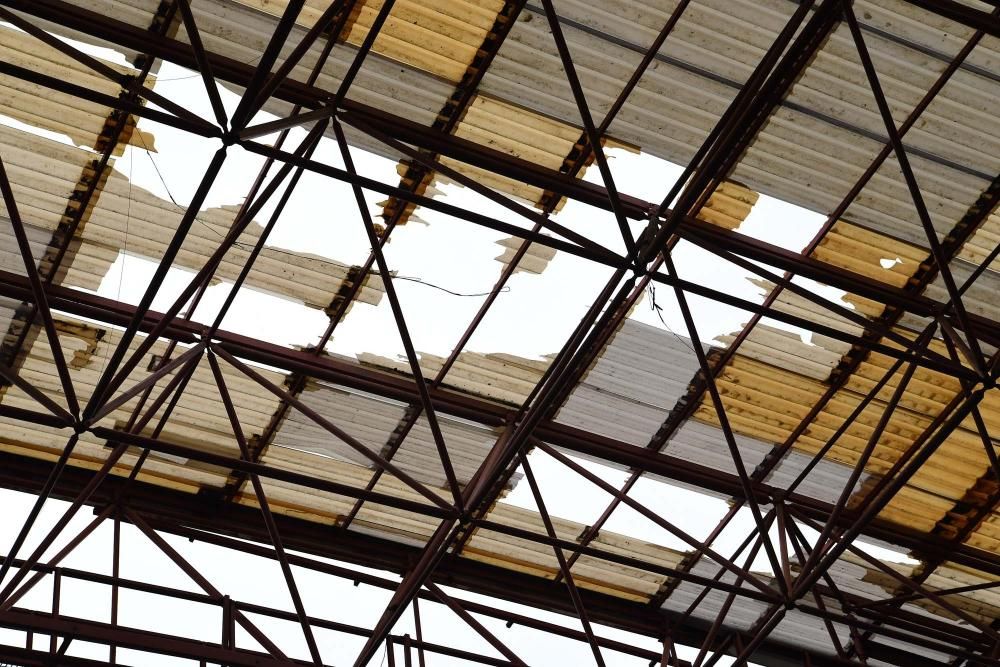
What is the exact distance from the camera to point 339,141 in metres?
13.6

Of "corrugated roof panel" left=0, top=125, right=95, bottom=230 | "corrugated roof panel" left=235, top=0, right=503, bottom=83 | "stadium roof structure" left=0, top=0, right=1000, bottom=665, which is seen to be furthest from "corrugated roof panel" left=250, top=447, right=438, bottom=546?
"corrugated roof panel" left=235, top=0, right=503, bottom=83

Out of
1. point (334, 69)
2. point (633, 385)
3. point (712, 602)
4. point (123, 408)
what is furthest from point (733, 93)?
point (123, 408)

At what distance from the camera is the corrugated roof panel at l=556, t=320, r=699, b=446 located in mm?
17203

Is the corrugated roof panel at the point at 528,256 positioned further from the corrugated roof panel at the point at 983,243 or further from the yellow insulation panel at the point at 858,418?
the corrugated roof panel at the point at 983,243

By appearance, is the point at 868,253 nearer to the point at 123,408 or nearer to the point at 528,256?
the point at 528,256

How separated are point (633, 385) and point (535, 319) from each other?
6.87 feet

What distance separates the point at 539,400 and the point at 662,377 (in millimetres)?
2995

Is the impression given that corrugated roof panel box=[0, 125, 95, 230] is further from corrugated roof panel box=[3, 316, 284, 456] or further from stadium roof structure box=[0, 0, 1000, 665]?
corrugated roof panel box=[3, 316, 284, 456]

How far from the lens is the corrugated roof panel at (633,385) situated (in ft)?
56.4

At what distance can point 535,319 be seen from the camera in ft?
55.6

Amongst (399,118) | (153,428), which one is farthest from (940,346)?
(153,428)

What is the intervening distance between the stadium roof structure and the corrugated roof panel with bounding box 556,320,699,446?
0.05 metres

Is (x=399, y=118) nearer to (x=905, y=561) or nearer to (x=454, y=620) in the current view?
(x=454, y=620)

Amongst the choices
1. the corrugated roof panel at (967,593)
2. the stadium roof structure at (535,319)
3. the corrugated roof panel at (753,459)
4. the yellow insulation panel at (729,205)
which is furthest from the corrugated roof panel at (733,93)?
the corrugated roof panel at (967,593)
